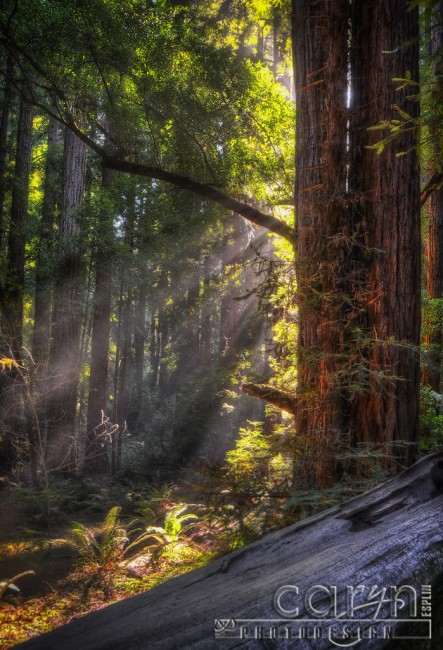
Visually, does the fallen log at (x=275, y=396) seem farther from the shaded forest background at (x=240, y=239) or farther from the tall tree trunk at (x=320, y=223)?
the tall tree trunk at (x=320, y=223)

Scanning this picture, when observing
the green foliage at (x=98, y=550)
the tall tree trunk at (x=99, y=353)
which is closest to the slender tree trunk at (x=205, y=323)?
the tall tree trunk at (x=99, y=353)

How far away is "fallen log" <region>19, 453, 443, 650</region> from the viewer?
0.84 meters

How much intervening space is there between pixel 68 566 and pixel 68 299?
8.74 m

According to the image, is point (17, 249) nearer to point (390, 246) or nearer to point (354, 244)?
point (354, 244)

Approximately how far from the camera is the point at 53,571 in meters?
6.43

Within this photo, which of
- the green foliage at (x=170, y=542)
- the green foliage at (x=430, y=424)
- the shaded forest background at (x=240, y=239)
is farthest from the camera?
the green foliage at (x=170, y=542)

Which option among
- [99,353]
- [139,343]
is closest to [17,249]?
[99,353]

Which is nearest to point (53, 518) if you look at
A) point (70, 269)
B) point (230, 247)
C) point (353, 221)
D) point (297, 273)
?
point (70, 269)

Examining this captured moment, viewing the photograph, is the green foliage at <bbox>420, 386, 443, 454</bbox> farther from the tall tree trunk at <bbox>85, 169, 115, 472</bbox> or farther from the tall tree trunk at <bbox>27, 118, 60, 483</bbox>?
the tall tree trunk at <bbox>85, 169, 115, 472</bbox>

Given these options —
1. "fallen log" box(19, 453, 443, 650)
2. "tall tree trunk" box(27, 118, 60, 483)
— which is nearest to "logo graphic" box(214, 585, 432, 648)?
"fallen log" box(19, 453, 443, 650)

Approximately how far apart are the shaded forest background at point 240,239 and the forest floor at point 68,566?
9 cm

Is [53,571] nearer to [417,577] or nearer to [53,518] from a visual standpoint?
[53,518]

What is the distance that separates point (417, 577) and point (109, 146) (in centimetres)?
1012

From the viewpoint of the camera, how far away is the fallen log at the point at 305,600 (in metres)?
0.84
